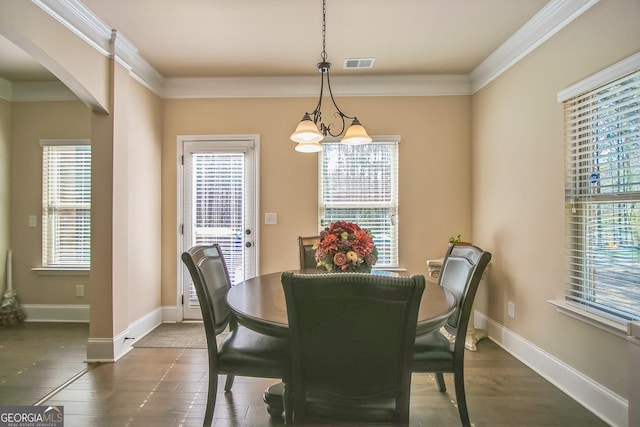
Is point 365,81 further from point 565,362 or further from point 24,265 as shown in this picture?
point 24,265

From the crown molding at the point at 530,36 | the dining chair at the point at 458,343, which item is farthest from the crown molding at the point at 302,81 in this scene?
the dining chair at the point at 458,343

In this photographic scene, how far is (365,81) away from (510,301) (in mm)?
2545

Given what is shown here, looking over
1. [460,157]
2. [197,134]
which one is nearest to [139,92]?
[197,134]

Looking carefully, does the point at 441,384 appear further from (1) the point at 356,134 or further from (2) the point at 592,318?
(1) the point at 356,134

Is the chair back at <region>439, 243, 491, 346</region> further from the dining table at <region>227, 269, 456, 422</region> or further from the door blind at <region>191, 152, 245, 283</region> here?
the door blind at <region>191, 152, 245, 283</region>

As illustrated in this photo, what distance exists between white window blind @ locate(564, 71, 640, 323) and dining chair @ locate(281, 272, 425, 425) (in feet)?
4.97

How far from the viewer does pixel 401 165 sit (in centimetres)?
347

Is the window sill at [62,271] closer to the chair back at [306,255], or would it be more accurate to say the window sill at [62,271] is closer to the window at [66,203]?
the window at [66,203]

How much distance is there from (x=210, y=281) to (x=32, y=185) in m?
3.14

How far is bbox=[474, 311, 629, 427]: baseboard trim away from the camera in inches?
71.2

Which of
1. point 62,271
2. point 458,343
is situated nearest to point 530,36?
point 458,343

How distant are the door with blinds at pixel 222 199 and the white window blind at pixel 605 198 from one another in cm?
275

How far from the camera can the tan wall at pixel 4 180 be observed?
3479 millimetres

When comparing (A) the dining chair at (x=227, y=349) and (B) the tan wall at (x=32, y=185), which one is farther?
(B) the tan wall at (x=32, y=185)
